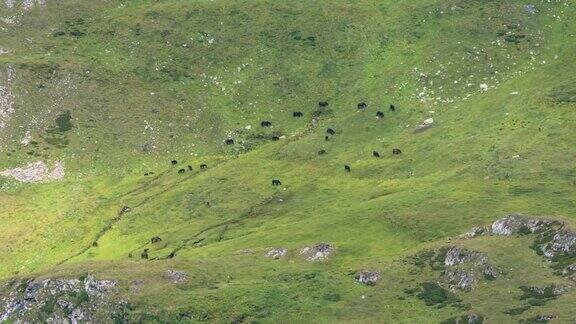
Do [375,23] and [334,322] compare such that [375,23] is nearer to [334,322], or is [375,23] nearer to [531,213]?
[531,213]

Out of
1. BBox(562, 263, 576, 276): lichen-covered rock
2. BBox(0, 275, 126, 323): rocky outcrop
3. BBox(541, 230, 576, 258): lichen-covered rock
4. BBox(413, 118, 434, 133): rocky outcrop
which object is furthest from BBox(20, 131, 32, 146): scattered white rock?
BBox(562, 263, 576, 276): lichen-covered rock

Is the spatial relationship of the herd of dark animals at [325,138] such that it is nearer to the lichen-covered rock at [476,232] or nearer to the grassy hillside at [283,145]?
the grassy hillside at [283,145]

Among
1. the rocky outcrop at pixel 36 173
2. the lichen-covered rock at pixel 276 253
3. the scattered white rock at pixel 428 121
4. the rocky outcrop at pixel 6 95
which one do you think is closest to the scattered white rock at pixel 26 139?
the rocky outcrop at pixel 6 95

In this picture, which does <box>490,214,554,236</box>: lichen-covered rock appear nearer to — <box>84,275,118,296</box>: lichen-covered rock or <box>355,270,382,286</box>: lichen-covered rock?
<box>355,270,382,286</box>: lichen-covered rock

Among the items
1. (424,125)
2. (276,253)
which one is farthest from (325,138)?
(276,253)

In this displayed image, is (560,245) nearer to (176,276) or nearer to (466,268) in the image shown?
(466,268)
